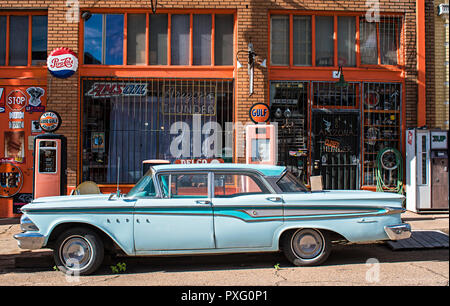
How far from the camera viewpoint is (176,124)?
10.2 meters

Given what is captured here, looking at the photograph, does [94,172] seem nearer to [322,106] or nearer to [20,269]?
[20,269]

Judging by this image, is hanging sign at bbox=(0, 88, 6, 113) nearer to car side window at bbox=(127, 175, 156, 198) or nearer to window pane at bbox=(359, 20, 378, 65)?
car side window at bbox=(127, 175, 156, 198)

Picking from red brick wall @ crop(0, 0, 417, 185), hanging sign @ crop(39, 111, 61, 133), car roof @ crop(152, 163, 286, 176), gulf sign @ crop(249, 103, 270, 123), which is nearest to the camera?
car roof @ crop(152, 163, 286, 176)

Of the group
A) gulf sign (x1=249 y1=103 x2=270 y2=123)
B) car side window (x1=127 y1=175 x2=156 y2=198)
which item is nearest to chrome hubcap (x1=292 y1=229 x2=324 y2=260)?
car side window (x1=127 y1=175 x2=156 y2=198)

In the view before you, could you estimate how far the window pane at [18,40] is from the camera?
10.2m

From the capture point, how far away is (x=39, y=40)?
10.2m

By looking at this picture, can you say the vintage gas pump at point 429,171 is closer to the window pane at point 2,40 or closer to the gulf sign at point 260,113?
the gulf sign at point 260,113

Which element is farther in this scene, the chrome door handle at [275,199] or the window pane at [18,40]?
the window pane at [18,40]

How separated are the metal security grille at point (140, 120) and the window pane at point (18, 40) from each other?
171 cm

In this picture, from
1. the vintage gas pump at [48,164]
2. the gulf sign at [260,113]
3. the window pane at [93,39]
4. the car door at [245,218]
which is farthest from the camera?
the window pane at [93,39]

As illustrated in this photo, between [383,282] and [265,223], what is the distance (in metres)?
1.62

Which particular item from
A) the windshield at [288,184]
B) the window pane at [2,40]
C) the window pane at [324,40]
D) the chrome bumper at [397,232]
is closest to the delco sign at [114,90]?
the window pane at [2,40]

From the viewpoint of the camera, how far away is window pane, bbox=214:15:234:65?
34.1 feet

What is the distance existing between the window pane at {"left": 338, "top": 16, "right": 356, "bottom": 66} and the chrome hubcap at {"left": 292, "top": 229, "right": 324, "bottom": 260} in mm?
6103
